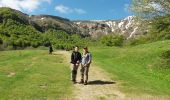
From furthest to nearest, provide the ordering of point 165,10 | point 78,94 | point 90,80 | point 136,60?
point 136,60, point 165,10, point 90,80, point 78,94

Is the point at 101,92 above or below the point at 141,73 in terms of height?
above

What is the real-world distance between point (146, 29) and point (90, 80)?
14448mm

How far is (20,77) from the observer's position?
30969mm

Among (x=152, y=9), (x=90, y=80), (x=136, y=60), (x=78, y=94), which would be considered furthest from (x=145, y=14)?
(x=78, y=94)

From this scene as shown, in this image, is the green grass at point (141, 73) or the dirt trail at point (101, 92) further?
the green grass at point (141, 73)

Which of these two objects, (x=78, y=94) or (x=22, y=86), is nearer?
(x=78, y=94)

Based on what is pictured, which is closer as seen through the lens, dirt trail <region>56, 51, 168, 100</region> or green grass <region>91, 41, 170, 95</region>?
dirt trail <region>56, 51, 168, 100</region>

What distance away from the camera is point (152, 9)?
4150cm

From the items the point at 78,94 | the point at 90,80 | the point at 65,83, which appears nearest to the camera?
the point at 78,94

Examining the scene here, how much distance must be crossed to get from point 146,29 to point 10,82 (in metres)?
18.7

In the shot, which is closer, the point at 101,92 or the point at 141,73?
the point at 101,92

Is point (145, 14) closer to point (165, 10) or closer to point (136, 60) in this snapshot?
point (165, 10)

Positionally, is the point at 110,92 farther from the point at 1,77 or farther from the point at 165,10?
the point at 165,10

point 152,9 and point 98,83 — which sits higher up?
point 152,9
